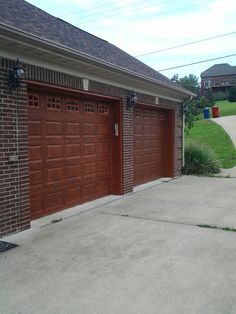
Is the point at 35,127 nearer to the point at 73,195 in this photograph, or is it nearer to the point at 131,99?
the point at 73,195

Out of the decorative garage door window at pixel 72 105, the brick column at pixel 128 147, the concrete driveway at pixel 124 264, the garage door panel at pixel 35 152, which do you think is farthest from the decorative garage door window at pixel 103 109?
the concrete driveway at pixel 124 264

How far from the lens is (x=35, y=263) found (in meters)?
4.50

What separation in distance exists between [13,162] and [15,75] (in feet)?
4.49

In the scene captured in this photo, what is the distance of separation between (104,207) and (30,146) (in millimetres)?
2207

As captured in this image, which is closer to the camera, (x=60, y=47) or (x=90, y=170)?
(x=60, y=47)

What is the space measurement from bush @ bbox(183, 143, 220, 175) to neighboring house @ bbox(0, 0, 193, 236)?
2788 mm

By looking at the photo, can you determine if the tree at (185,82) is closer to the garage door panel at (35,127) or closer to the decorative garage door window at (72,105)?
the decorative garage door window at (72,105)

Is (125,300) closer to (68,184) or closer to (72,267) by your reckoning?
(72,267)

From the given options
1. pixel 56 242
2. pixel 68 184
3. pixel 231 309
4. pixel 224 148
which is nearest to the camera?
pixel 231 309

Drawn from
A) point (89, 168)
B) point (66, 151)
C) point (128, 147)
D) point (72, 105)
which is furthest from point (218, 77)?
point (66, 151)

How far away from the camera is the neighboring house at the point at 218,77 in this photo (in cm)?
7044

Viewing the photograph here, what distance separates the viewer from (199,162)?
44.7 feet

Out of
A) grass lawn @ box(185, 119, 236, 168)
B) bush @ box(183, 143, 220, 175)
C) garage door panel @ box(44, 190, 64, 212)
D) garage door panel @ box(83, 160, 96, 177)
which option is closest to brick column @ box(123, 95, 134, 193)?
garage door panel @ box(83, 160, 96, 177)

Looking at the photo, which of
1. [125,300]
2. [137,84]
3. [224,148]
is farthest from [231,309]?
[224,148]
